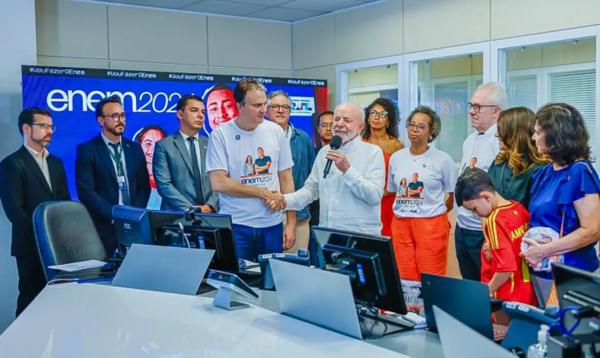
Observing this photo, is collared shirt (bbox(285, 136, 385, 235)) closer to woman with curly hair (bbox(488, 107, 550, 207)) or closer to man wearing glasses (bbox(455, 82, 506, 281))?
man wearing glasses (bbox(455, 82, 506, 281))

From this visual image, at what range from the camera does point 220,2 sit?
625 cm

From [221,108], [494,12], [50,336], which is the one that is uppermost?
[494,12]

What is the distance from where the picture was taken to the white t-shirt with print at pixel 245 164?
156 inches

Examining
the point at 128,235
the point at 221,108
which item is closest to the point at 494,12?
the point at 221,108

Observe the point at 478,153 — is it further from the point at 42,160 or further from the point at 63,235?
the point at 42,160

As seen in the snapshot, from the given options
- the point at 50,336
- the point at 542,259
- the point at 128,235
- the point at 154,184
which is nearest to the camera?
the point at 50,336

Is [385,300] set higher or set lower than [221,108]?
lower

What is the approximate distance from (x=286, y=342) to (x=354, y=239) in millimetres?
467

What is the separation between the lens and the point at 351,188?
3.77 m

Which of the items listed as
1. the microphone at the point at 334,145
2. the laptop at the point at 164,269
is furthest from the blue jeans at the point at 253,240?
the laptop at the point at 164,269

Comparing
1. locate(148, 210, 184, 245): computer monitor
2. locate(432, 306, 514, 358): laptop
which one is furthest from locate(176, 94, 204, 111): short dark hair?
locate(432, 306, 514, 358): laptop

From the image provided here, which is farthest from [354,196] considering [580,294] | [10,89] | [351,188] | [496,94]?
[10,89]

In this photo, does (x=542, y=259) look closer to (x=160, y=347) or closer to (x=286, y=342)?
(x=286, y=342)

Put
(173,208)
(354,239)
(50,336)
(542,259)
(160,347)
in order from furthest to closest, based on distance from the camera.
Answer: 1. (173,208)
2. (542,259)
3. (354,239)
4. (50,336)
5. (160,347)
